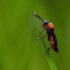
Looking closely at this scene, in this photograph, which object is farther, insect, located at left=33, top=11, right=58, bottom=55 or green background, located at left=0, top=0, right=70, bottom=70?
insect, located at left=33, top=11, right=58, bottom=55

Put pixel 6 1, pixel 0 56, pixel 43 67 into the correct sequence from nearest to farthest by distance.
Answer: pixel 0 56, pixel 43 67, pixel 6 1

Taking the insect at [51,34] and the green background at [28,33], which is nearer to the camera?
the green background at [28,33]

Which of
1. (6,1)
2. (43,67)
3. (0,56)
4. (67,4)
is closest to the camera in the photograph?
(0,56)

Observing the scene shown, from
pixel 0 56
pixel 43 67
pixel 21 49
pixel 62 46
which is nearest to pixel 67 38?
pixel 62 46

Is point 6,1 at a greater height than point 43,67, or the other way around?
point 6,1

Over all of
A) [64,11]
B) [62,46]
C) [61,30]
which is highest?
[64,11]

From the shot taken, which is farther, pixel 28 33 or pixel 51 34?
pixel 51 34

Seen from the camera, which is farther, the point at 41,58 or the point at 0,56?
the point at 41,58

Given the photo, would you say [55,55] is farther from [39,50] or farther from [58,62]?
[39,50]
